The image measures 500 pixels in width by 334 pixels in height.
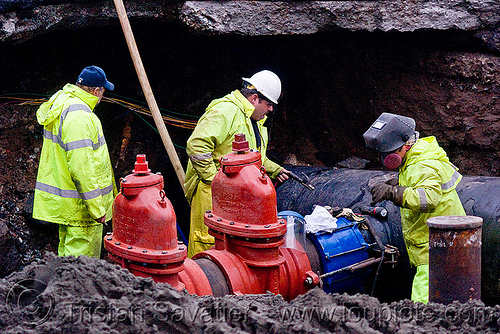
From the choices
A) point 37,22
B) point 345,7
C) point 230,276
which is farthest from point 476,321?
point 37,22

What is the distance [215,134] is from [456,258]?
1.97m

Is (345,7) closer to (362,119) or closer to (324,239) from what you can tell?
A: (362,119)

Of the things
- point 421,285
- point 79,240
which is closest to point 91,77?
point 79,240

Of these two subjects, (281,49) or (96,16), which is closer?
(96,16)

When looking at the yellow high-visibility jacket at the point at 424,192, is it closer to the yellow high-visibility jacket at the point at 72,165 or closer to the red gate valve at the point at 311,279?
the red gate valve at the point at 311,279

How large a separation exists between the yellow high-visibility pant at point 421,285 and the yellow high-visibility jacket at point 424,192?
0.15 feet

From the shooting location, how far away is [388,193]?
324cm

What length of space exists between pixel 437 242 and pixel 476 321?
19.2 inches

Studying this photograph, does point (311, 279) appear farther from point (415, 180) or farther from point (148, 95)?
point (148, 95)

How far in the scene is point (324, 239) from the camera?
351 centimetres

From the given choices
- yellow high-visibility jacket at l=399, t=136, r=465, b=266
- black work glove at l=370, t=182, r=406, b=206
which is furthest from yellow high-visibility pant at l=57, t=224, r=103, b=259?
yellow high-visibility jacket at l=399, t=136, r=465, b=266

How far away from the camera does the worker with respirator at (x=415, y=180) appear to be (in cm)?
316

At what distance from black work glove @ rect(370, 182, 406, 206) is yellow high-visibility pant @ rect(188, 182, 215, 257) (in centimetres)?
132

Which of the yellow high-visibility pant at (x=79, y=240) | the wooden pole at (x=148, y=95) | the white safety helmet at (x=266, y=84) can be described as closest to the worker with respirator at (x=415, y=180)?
the white safety helmet at (x=266, y=84)
